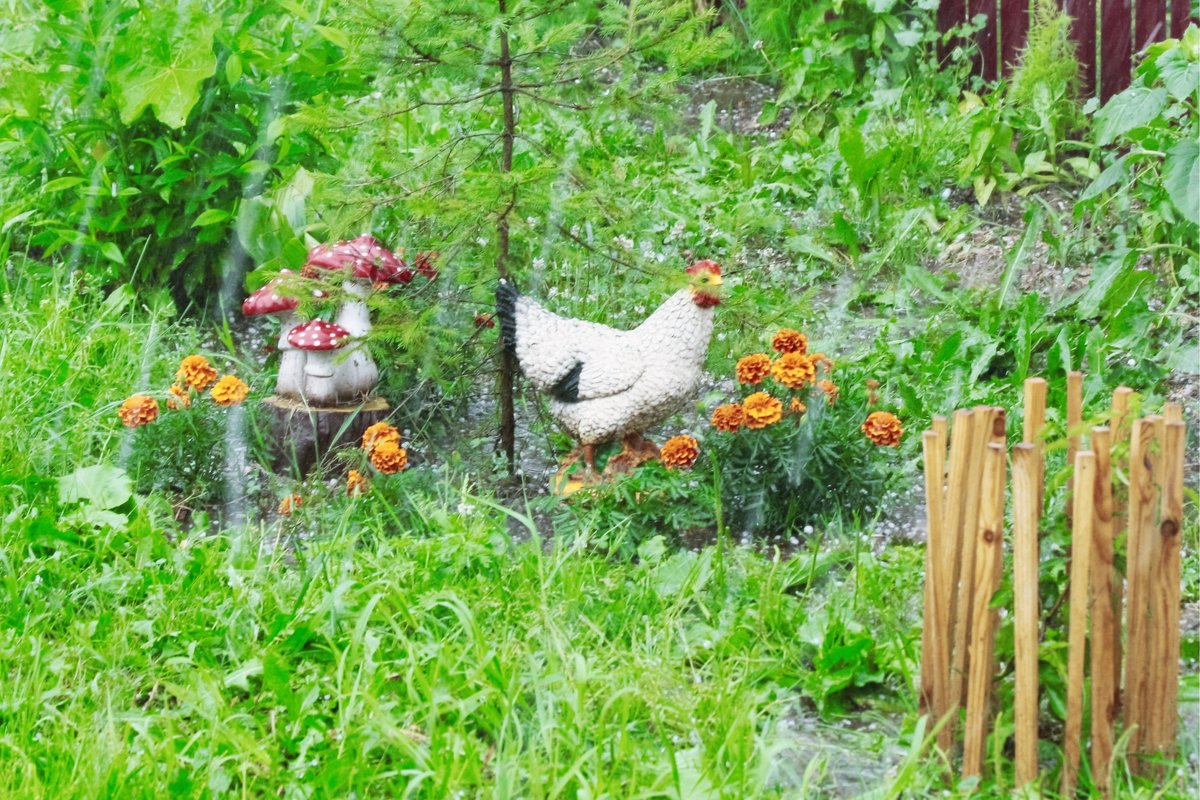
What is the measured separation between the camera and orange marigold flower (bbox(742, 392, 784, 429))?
3656 millimetres

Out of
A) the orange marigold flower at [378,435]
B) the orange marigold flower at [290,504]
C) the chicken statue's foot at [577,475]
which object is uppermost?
the orange marigold flower at [378,435]

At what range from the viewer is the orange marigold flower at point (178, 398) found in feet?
13.6

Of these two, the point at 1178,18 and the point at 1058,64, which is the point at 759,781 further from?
the point at 1178,18

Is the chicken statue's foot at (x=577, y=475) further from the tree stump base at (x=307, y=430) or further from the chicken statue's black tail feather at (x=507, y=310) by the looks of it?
the tree stump base at (x=307, y=430)

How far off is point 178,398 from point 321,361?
432 mm

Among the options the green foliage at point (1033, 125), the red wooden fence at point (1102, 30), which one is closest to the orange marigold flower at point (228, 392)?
the green foliage at point (1033, 125)

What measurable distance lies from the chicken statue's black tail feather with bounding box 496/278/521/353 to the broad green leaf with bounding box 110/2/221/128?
60.5 inches

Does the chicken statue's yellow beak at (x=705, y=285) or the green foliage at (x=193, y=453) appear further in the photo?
the green foliage at (x=193, y=453)

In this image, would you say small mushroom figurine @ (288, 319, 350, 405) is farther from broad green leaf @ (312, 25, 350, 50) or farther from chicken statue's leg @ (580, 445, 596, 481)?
broad green leaf @ (312, 25, 350, 50)

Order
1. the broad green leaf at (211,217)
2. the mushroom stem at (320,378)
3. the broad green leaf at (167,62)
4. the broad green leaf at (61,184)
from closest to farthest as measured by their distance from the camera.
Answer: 1. the mushroom stem at (320,378)
2. the broad green leaf at (167,62)
3. the broad green leaf at (211,217)
4. the broad green leaf at (61,184)

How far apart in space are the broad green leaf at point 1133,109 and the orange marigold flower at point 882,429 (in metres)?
1.05

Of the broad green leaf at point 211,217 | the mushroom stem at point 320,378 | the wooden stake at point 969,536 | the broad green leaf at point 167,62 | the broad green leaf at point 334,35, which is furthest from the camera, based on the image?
the broad green leaf at point 211,217

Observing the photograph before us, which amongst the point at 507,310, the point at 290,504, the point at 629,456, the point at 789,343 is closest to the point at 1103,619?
the point at 789,343

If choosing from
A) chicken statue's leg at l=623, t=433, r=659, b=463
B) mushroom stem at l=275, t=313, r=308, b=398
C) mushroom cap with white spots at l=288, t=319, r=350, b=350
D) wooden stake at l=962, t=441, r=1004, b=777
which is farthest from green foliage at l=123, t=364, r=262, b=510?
wooden stake at l=962, t=441, r=1004, b=777
